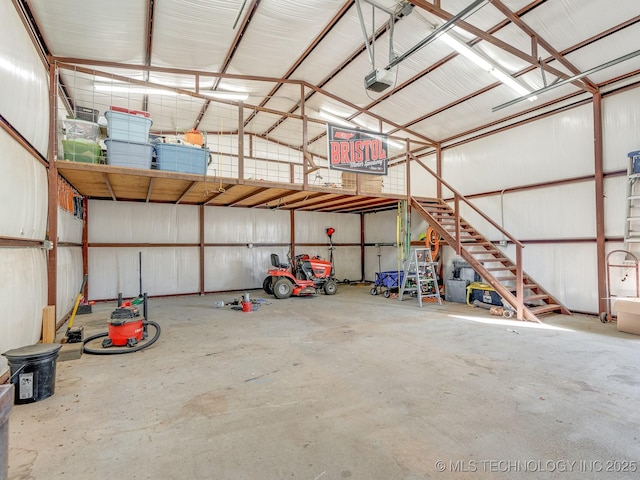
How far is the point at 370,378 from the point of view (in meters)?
3.12

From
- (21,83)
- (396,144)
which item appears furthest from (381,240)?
(21,83)

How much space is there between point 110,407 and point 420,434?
7.91ft

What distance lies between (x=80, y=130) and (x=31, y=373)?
3898mm

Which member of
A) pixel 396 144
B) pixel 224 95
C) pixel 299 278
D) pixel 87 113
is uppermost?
pixel 224 95

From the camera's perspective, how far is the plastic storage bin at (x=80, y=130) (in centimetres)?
487

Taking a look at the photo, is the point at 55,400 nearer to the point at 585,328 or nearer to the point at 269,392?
the point at 269,392

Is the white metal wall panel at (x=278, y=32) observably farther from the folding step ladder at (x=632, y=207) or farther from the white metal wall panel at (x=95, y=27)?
the folding step ladder at (x=632, y=207)

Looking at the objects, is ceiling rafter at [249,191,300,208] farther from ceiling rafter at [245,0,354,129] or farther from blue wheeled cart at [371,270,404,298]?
blue wheeled cart at [371,270,404,298]

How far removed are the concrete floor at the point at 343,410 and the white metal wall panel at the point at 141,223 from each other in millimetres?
4641

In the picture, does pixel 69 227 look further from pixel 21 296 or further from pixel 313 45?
pixel 313 45

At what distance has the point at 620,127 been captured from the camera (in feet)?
17.7

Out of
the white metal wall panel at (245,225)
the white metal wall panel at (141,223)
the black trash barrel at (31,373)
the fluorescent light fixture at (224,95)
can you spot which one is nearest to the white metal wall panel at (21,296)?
the black trash barrel at (31,373)

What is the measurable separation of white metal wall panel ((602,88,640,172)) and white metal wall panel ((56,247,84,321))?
30.6 ft

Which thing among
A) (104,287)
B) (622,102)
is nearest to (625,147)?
(622,102)
